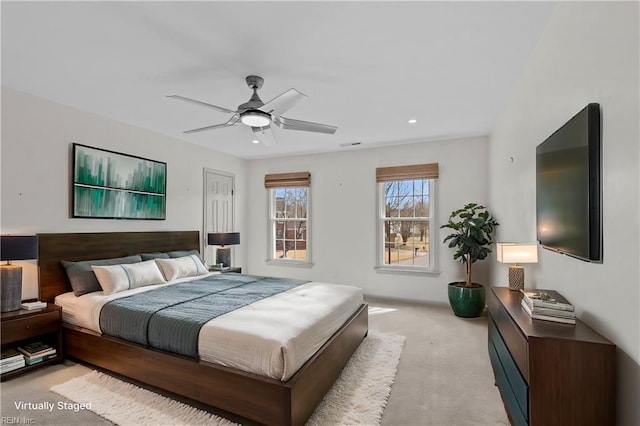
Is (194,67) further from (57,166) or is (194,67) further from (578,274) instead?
(578,274)

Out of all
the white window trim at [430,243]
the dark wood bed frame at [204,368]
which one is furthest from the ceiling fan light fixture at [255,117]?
the white window trim at [430,243]

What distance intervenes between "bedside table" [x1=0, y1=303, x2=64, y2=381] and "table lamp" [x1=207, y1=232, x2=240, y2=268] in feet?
7.03

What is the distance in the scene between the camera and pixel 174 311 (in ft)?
8.43

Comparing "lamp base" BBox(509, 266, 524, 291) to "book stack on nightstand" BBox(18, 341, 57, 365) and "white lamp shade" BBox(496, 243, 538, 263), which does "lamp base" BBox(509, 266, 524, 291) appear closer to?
"white lamp shade" BBox(496, 243, 538, 263)

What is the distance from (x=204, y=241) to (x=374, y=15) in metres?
4.39

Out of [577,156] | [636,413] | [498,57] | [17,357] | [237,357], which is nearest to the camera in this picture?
[636,413]

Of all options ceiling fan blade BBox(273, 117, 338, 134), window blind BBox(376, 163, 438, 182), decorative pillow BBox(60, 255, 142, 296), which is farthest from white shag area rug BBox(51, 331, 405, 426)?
window blind BBox(376, 163, 438, 182)

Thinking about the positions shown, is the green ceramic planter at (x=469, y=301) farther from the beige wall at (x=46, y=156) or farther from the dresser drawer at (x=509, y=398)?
the beige wall at (x=46, y=156)

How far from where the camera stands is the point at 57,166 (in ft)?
11.1

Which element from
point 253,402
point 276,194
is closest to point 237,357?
point 253,402

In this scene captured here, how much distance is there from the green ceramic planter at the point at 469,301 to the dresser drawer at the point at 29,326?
452 cm

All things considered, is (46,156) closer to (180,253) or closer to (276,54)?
(180,253)

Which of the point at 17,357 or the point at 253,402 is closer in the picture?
the point at 253,402

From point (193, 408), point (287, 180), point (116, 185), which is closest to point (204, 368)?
point (193, 408)
